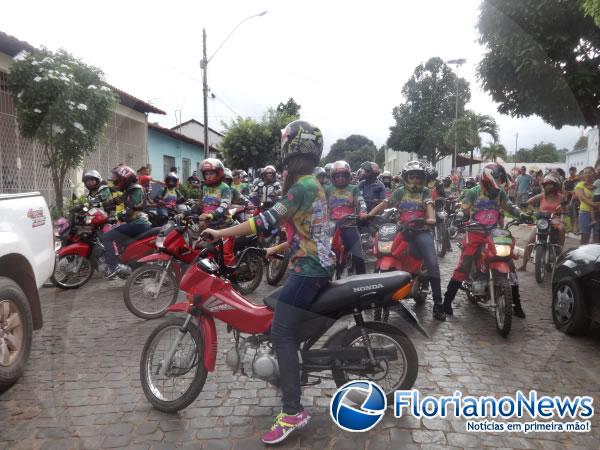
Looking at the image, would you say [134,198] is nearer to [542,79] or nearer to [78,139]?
[78,139]

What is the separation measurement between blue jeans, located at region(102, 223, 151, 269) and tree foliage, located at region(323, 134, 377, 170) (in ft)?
265

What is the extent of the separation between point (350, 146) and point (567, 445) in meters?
94.1

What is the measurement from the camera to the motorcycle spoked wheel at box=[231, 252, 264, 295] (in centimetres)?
692

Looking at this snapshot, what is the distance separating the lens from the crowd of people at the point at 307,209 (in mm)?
3244

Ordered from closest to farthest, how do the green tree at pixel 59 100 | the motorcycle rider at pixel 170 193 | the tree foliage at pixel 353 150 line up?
the green tree at pixel 59 100, the motorcycle rider at pixel 170 193, the tree foliage at pixel 353 150

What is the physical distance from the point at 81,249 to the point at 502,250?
585cm

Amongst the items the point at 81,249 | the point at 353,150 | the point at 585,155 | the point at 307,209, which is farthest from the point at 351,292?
the point at 353,150

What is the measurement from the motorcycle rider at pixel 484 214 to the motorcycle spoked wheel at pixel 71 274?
5.26 meters

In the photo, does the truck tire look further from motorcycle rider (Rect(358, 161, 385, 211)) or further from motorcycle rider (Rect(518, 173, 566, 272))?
motorcycle rider (Rect(518, 173, 566, 272))

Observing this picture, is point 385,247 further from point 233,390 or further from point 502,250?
point 233,390

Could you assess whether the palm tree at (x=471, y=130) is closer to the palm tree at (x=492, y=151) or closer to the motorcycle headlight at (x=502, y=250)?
the palm tree at (x=492, y=151)

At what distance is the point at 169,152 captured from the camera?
2583 centimetres

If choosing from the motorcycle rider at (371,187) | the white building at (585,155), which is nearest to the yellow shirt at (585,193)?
the motorcycle rider at (371,187)

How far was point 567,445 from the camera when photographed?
3.19 metres
